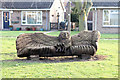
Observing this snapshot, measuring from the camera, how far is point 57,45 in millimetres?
8344

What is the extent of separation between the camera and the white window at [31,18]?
3162 centimetres

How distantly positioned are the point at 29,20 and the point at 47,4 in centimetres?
336

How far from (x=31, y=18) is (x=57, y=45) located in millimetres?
24110

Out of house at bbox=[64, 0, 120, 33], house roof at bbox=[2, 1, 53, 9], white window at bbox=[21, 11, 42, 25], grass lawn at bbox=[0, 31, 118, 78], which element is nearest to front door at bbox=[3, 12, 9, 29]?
house roof at bbox=[2, 1, 53, 9]

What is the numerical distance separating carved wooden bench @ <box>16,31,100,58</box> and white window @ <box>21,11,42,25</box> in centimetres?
2302

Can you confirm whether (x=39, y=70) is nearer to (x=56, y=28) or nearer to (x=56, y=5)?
(x=56, y=28)

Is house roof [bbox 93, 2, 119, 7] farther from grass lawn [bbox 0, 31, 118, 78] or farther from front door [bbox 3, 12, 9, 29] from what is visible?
grass lawn [bbox 0, 31, 118, 78]

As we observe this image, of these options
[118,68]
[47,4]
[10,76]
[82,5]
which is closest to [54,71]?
[10,76]

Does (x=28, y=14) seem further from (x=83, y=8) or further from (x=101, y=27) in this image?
(x=83, y=8)

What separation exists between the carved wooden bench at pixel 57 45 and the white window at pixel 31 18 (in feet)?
75.5

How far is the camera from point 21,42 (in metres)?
8.48

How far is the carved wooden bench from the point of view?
8281 millimetres

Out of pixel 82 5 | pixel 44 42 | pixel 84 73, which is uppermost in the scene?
pixel 82 5

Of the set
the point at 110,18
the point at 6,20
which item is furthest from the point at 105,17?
the point at 6,20
